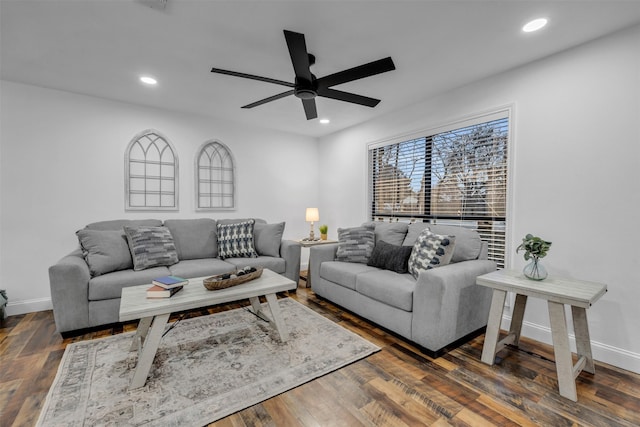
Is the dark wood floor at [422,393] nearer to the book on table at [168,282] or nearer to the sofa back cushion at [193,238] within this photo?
the book on table at [168,282]

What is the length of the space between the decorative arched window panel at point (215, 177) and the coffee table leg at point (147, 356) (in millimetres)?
2522

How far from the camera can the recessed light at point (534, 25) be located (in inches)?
78.1

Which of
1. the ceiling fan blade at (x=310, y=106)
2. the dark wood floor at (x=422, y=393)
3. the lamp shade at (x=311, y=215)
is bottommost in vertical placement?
the dark wood floor at (x=422, y=393)

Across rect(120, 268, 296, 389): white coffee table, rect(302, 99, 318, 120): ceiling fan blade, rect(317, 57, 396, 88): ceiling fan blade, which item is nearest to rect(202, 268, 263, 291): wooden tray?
rect(120, 268, 296, 389): white coffee table

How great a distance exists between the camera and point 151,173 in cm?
384

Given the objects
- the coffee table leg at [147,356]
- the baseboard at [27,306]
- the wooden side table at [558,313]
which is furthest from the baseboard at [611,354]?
the baseboard at [27,306]

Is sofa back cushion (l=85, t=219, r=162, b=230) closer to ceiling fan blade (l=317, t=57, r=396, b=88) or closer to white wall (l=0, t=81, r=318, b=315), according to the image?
white wall (l=0, t=81, r=318, b=315)

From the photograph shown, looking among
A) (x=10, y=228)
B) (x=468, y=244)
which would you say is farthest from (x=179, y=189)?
(x=468, y=244)

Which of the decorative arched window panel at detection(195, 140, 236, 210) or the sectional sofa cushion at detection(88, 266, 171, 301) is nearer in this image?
the sectional sofa cushion at detection(88, 266, 171, 301)

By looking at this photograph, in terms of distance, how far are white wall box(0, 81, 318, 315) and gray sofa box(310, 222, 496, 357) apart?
2.56 meters

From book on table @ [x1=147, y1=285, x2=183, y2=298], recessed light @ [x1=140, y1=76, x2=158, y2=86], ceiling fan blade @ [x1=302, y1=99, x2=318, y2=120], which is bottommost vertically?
book on table @ [x1=147, y1=285, x2=183, y2=298]

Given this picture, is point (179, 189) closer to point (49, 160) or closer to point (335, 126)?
point (49, 160)

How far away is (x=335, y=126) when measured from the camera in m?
4.61

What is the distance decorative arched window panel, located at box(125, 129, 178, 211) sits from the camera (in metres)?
3.70
